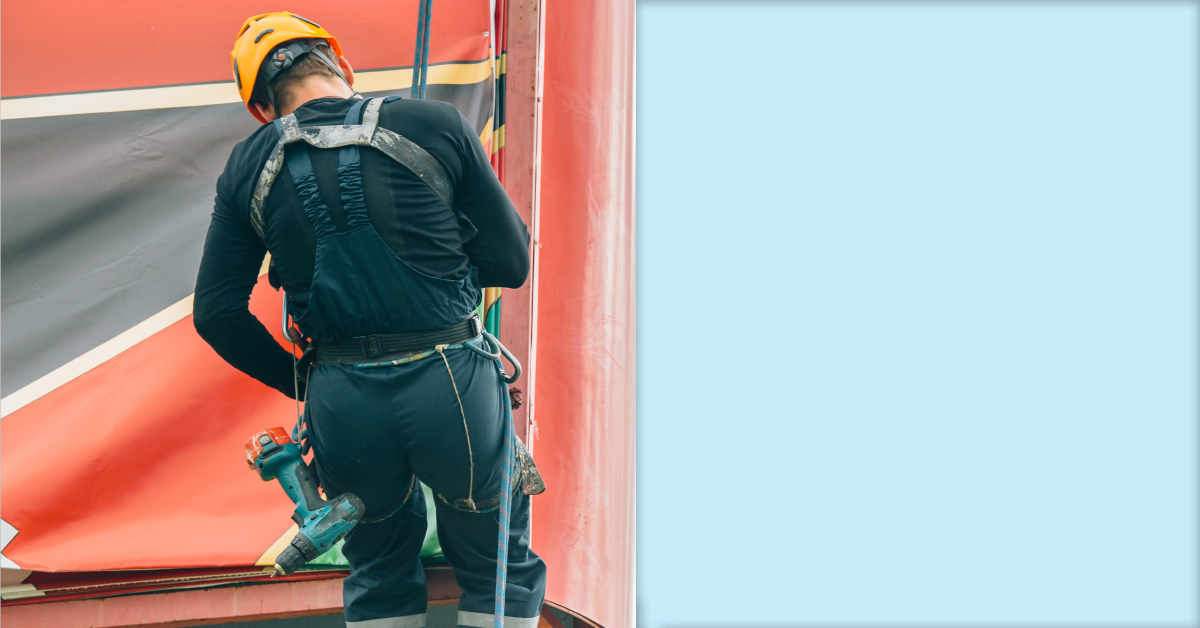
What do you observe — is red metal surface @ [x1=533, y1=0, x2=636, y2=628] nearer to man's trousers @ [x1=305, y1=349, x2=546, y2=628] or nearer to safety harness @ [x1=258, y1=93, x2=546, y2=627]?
man's trousers @ [x1=305, y1=349, x2=546, y2=628]

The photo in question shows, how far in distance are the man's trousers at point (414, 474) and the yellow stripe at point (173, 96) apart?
1321 mm

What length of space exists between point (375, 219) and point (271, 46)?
0.48m

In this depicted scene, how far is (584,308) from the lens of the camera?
10.2ft

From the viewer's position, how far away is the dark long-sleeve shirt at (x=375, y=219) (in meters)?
1.82

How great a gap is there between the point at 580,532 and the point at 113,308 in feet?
5.70

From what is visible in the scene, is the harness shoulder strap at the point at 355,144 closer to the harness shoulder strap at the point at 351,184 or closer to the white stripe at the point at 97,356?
the harness shoulder strap at the point at 351,184

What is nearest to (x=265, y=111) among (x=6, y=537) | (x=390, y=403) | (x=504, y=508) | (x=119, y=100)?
(x=390, y=403)

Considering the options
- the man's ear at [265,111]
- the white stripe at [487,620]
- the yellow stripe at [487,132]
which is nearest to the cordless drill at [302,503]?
the white stripe at [487,620]

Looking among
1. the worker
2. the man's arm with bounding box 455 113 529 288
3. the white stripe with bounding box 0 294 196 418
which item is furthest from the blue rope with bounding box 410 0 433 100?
the white stripe with bounding box 0 294 196 418

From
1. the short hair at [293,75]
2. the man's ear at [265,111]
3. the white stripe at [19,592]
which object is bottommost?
the white stripe at [19,592]

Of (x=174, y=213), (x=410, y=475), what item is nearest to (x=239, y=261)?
(x=410, y=475)

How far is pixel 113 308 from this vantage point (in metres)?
2.85

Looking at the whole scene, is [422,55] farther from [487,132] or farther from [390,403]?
[390,403]

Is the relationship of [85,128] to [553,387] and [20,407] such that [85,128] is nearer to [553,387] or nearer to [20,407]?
[20,407]
